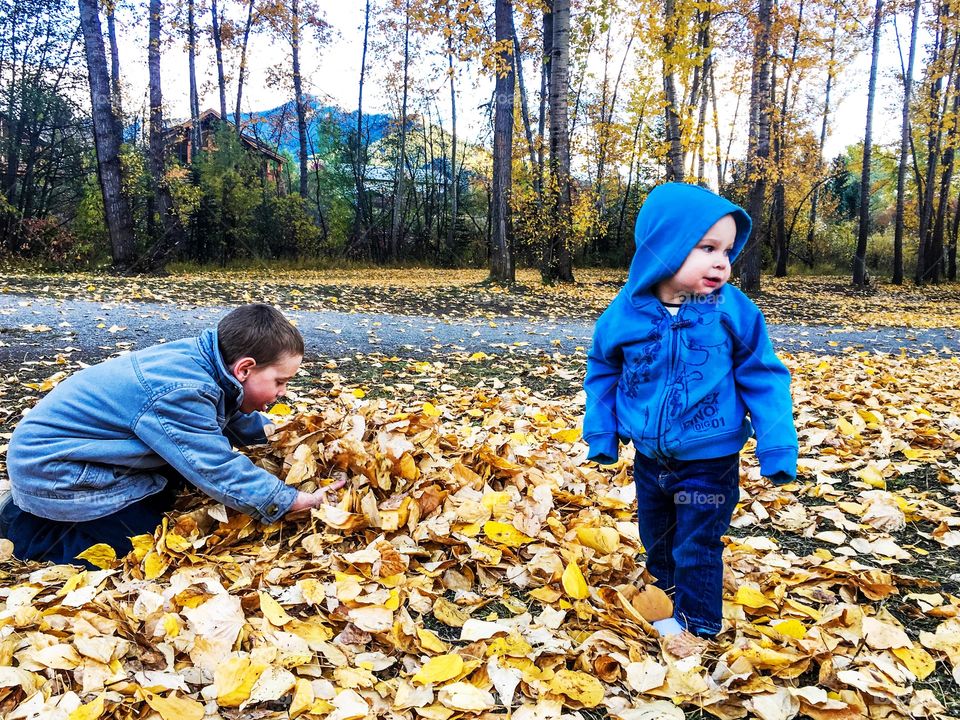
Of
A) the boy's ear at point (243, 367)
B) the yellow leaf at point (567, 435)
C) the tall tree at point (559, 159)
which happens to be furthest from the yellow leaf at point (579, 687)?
the tall tree at point (559, 159)

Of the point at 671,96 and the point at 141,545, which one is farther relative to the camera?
the point at 671,96

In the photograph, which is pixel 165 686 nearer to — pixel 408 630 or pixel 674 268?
pixel 408 630

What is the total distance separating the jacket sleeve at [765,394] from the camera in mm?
1586

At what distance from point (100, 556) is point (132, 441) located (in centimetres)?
40

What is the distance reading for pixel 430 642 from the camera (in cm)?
170

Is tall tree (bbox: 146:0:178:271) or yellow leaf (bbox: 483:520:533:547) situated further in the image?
tall tree (bbox: 146:0:178:271)

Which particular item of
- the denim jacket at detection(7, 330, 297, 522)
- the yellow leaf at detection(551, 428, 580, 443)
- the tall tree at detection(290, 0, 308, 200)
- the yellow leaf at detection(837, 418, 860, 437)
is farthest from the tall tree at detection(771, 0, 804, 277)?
the tall tree at detection(290, 0, 308, 200)

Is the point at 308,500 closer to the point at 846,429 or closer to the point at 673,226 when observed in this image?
the point at 673,226

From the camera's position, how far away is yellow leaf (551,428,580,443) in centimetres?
344

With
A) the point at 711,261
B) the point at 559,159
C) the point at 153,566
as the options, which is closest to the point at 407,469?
the point at 153,566

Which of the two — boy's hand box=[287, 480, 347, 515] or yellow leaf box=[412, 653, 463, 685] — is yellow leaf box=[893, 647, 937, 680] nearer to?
yellow leaf box=[412, 653, 463, 685]

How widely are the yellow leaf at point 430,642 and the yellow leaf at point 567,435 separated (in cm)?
181

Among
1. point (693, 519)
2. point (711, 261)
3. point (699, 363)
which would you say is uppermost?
point (711, 261)

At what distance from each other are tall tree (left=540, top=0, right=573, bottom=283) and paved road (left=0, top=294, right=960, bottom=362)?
19.0 ft
